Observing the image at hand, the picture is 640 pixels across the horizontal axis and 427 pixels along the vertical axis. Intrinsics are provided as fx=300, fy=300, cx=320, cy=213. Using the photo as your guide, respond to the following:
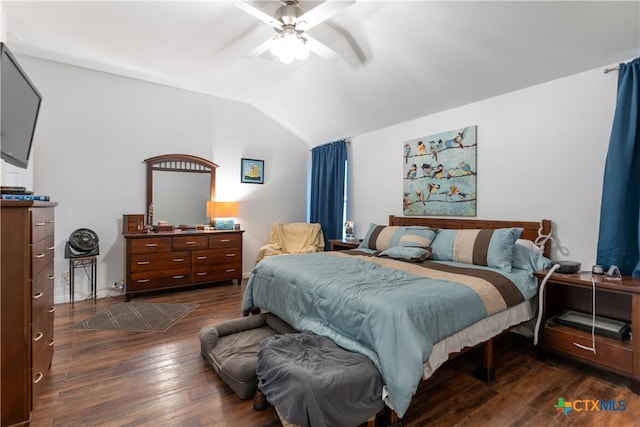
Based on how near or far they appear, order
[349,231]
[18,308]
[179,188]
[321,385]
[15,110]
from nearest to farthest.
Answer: [321,385] → [18,308] → [15,110] → [179,188] → [349,231]

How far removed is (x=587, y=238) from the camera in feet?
8.50

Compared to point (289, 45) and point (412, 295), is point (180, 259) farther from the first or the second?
point (412, 295)

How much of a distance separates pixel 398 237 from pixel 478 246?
882mm

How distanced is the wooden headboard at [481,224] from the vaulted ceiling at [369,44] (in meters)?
1.35

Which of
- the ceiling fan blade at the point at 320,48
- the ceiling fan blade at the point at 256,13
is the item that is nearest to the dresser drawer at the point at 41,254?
the ceiling fan blade at the point at 256,13

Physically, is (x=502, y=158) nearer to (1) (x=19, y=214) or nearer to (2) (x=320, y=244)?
(2) (x=320, y=244)

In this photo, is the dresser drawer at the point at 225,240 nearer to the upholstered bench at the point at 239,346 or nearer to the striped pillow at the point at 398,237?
the striped pillow at the point at 398,237

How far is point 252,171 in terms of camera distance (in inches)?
203

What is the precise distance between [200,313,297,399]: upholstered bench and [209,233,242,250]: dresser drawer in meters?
2.09

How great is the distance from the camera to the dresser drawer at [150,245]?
3787mm

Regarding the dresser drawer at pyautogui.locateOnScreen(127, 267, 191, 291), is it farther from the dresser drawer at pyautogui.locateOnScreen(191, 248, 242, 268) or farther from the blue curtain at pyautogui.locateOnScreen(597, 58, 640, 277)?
the blue curtain at pyautogui.locateOnScreen(597, 58, 640, 277)

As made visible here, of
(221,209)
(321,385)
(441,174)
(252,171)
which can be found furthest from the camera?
(252,171)

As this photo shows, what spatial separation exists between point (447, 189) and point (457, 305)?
81.6 inches

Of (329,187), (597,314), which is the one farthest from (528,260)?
(329,187)
